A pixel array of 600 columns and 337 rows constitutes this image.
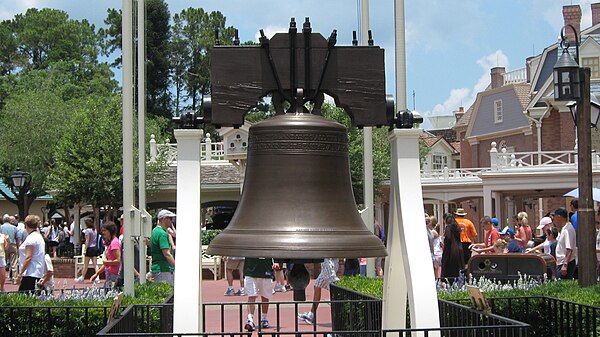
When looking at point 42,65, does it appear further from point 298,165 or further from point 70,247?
point 298,165

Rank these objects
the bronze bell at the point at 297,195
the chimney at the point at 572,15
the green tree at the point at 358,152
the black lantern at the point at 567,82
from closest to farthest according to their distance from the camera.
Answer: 1. the bronze bell at the point at 297,195
2. the black lantern at the point at 567,82
3. the green tree at the point at 358,152
4. the chimney at the point at 572,15

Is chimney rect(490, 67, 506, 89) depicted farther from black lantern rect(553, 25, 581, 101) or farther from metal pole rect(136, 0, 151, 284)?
black lantern rect(553, 25, 581, 101)

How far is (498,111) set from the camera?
5634 cm

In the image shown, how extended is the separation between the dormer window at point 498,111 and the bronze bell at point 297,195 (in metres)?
50.7

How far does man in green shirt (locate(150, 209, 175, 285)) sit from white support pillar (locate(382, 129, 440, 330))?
6946mm

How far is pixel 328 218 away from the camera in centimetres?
641

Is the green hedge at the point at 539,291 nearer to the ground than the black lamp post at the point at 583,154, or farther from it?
nearer to the ground

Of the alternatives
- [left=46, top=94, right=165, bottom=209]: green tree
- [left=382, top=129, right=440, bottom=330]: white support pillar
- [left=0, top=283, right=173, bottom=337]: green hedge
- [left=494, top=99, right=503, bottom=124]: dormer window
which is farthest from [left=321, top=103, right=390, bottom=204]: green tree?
[left=382, top=129, right=440, bottom=330]: white support pillar

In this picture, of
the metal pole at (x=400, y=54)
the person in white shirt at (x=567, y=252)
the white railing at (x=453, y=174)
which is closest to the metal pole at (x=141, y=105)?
the metal pole at (x=400, y=54)

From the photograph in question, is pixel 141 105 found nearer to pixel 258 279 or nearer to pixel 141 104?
pixel 141 104

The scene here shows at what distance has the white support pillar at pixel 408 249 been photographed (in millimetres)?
6660

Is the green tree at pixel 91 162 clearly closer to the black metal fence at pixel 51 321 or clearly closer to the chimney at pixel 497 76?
the chimney at pixel 497 76

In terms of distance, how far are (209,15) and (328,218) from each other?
74301 mm

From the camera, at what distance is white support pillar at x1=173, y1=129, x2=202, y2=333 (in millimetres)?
6469
